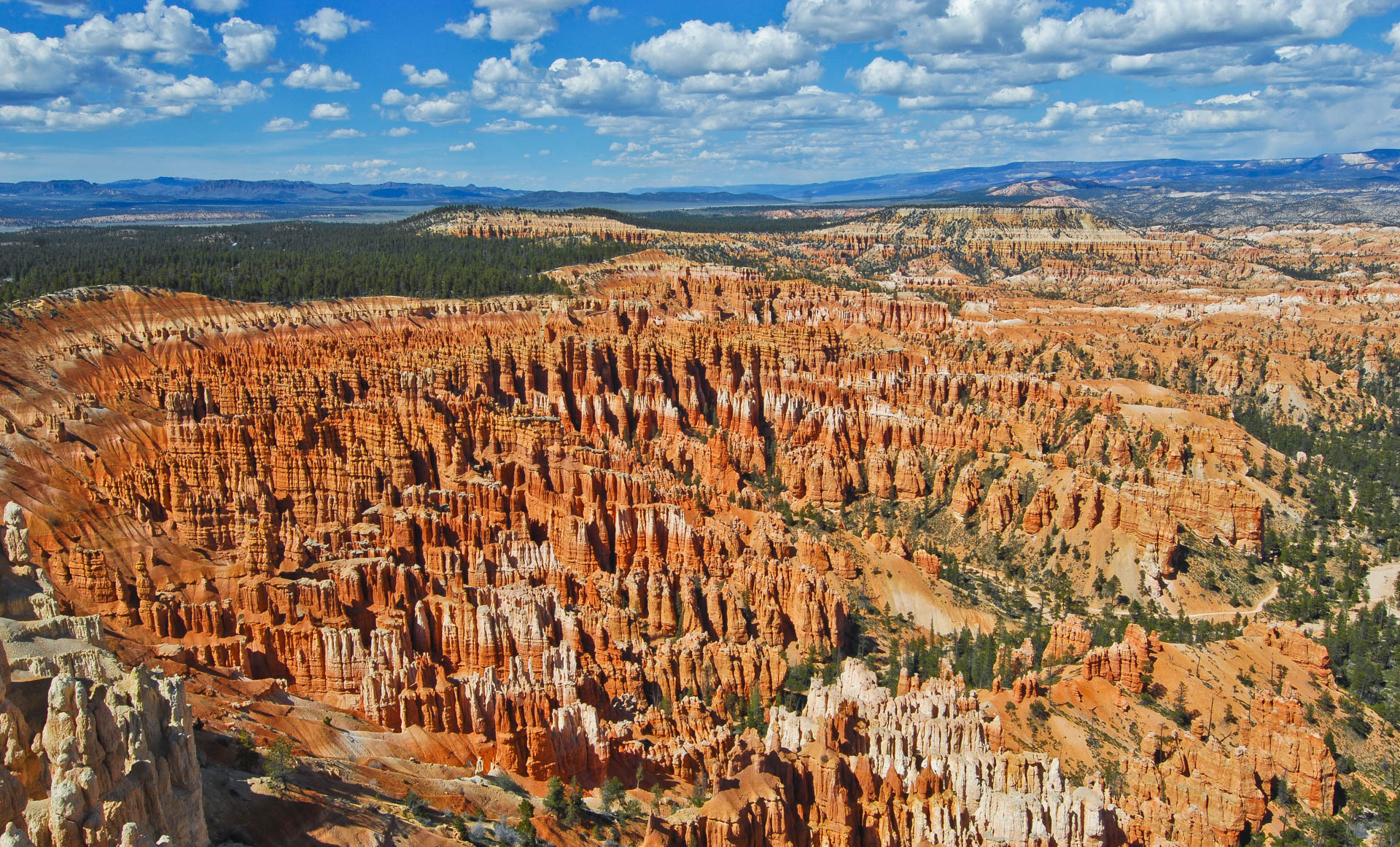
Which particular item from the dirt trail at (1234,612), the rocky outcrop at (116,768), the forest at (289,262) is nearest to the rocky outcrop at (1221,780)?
the dirt trail at (1234,612)

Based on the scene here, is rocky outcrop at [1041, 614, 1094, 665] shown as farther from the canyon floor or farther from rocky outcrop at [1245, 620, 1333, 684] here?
rocky outcrop at [1245, 620, 1333, 684]

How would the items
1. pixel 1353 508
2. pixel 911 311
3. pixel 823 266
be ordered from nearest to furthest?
pixel 1353 508 → pixel 911 311 → pixel 823 266

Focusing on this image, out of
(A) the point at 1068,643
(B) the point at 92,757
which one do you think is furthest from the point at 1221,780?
(B) the point at 92,757

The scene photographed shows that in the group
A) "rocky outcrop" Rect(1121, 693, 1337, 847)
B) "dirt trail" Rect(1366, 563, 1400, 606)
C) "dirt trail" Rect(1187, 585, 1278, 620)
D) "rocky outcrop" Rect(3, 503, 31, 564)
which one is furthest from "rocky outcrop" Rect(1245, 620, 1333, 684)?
"rocky outcrop" Rect(3, 503, 31, 564)

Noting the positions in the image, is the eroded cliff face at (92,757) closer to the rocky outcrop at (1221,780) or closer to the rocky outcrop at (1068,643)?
the rocky outcrop at (1221,780)

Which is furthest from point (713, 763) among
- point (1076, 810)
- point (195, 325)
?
point (195, 325)

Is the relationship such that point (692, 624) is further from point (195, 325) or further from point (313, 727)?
point (195, 325)
